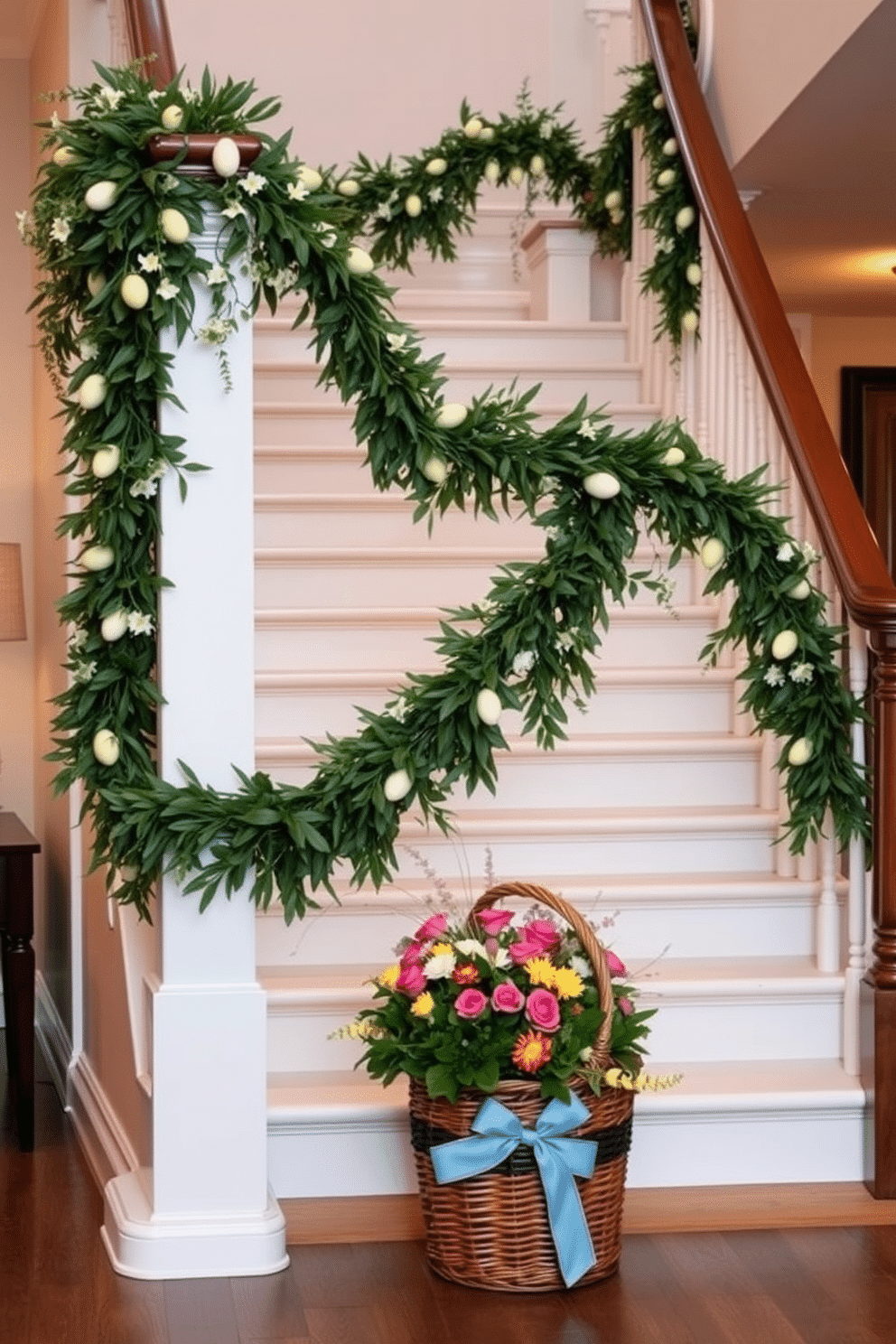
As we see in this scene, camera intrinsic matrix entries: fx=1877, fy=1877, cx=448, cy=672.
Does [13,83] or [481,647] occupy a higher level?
[13,83]

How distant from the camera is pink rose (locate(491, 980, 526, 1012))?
3152 mm

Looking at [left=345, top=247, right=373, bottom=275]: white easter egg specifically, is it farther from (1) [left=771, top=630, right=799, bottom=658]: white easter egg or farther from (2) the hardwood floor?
(2) the hardwood floor

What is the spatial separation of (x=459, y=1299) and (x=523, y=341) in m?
3.22

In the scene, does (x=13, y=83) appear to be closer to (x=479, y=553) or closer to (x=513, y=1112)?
(x=479, y=553)

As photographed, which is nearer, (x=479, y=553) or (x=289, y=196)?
(x=289, y=196)

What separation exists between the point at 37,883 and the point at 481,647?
2.88 meters

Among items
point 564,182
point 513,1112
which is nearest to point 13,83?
point 564,182

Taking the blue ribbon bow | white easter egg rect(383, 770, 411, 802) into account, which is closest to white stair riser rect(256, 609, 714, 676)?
white easter egg rect(383, 770, 411, 802)

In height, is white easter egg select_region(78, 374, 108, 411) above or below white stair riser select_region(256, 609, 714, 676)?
above

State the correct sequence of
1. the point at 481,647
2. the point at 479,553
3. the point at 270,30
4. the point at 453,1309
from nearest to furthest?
the point at 453,1309 < the point at 481,647 < the point at 479,553 < the point at 270,30

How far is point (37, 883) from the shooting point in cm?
590

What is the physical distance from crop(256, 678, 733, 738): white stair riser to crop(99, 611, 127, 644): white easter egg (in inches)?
46.3

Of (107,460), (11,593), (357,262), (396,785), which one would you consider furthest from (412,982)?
(11,593)

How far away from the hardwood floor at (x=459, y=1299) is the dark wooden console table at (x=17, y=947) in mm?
818
